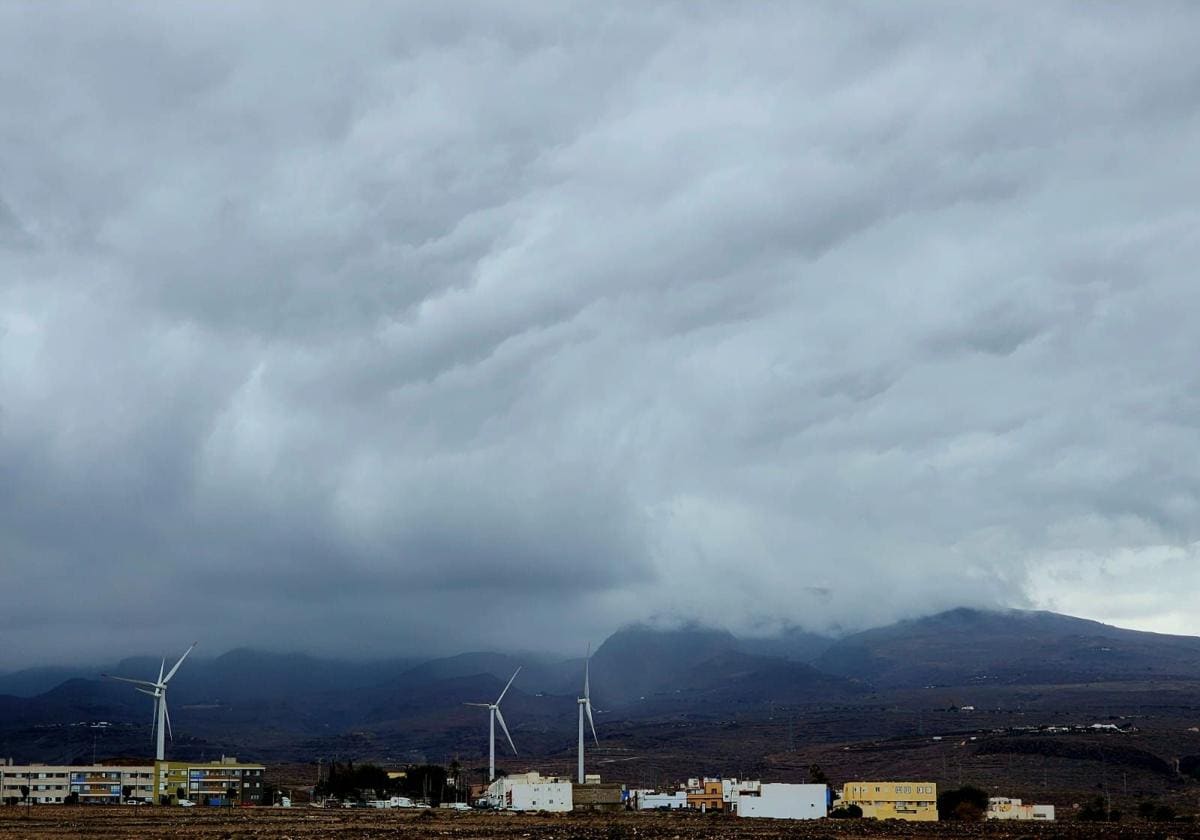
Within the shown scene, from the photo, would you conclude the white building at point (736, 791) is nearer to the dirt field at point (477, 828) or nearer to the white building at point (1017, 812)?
the dirt field at point (477, 828)

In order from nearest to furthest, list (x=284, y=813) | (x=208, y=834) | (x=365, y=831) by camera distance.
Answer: (x=208, y=834) < (x=365, y=831) < (x=284, y=813)

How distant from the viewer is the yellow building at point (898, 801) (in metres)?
171

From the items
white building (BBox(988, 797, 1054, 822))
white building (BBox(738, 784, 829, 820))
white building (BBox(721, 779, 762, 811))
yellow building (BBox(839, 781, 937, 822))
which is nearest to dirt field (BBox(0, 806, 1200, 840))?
white building (BBox(738, 784, 829, 820))

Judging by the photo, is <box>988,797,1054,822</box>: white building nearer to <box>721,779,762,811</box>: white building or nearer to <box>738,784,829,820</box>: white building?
<box>738,784,829,820</box>: white building

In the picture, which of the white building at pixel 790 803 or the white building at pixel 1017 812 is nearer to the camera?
the white building at pixel 790 803

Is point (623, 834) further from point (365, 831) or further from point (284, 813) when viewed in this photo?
point (284, 813)

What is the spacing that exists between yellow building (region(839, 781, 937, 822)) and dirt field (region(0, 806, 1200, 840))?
60.8 ft

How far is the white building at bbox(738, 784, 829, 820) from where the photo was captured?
16525 cm

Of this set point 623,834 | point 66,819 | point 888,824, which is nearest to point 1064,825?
point 888,824

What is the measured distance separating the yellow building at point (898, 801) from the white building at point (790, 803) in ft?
23.7

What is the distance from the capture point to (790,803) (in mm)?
166250

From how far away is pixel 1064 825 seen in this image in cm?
14425

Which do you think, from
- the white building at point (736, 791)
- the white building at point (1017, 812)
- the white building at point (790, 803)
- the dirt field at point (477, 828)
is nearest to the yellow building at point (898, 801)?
the white building at point (1017, 812)

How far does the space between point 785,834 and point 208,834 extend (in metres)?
44.6
